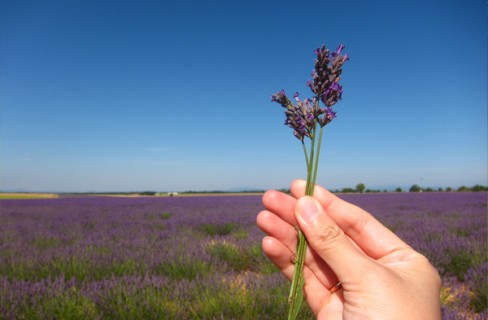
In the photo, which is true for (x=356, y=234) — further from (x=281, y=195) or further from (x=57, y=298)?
(x=57, y=298)

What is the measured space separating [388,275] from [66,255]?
420 centimetres

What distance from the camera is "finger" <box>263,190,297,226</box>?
1.68m

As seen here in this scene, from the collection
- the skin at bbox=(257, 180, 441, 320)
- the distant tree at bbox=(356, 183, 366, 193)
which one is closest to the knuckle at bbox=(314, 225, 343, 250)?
the skin at bbox=(257, 180, 441, 320)

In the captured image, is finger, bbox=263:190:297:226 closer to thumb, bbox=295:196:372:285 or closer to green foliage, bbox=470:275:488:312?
thumb, bbox=295:196:372:285

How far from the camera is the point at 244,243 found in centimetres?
528

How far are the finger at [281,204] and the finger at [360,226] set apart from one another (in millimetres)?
61

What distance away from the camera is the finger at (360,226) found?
63.4 inches

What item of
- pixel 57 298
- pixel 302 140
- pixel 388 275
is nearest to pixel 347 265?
pixel 388 275

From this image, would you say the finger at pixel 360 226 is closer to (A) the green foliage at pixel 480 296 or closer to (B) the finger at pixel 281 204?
(B) the finger at pixel 281 204

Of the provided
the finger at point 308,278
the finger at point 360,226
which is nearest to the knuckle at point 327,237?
the finger at point 360,226

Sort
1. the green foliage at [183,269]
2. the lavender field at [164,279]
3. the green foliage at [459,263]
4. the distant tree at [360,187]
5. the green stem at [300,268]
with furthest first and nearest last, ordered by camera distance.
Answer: the distant tree at [360,187] → the green foliage at [459,263] → the green foliage at [183,269] → the lavender field at [164,279] → the green stem at [300,268]

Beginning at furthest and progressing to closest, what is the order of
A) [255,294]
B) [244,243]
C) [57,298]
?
1. [244,243]
2. [255,294]
3. [57,298]

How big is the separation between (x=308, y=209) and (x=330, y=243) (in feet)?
0.53

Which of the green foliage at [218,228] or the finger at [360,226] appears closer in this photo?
the finger at [360,226]
